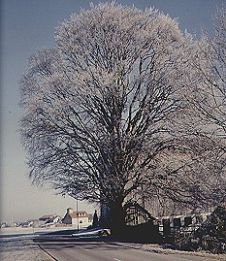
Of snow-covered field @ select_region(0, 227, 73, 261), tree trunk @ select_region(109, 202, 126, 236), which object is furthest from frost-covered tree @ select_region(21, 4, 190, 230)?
snow-covered field @ select_region(0, 227, 73, 261)

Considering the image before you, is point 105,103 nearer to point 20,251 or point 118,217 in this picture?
point 118,217

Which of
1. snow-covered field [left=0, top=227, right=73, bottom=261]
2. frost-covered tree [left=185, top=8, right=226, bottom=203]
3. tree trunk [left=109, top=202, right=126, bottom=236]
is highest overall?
frost-covered tree [left=185, top=8, right=226, bottom=203]

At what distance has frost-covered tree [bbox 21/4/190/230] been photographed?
29.9 m

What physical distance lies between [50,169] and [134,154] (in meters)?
5.14

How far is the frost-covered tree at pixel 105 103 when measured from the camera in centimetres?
2991

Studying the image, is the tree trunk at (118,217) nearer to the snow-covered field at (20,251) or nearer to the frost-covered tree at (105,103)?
the frost-covered tree at (105,103)

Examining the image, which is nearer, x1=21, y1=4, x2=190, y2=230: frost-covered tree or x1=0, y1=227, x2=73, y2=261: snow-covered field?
x1=0, y1=227, x2=73, y2=261: snow-covered field

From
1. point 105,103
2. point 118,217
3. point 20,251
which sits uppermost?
point 105,103

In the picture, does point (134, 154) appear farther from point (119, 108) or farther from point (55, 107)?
point (55, 107)

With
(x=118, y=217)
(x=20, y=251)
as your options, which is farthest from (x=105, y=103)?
(x=20, y=251)

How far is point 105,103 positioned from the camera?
3103 cm

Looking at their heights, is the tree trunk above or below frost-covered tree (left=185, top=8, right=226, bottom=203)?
below

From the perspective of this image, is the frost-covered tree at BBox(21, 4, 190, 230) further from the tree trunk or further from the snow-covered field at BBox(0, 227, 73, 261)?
the snow-covered field at BBox(0, 227, 73, 261)

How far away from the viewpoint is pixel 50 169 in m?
30.8
